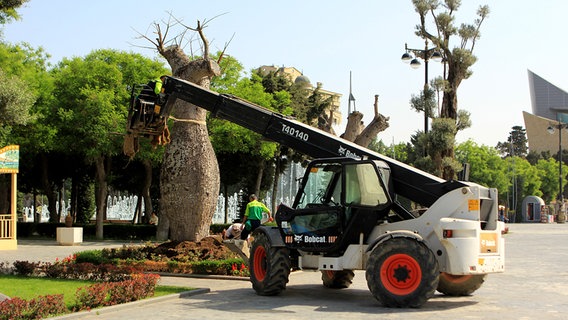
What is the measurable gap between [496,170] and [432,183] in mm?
81085

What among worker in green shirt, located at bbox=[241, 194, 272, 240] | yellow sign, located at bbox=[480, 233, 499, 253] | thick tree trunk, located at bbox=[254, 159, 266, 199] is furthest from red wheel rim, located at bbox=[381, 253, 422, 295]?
thick tree trunk, located at bbox=[254, 159, 266, 199]

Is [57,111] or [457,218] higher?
[57,111]

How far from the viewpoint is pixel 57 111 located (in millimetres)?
37438

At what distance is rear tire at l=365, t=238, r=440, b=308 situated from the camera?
11.7 meters

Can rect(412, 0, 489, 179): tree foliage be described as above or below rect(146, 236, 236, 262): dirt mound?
above

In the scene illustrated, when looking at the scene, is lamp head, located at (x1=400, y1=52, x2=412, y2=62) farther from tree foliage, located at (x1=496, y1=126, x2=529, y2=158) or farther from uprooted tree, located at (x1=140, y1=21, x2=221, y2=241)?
tree foliage, located at (x1=496, y1=126, x2=529, y2=158)

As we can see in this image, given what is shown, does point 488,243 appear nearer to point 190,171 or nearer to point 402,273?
point 402,273

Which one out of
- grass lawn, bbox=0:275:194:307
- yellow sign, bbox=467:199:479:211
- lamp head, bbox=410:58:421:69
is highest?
lamp head, bbox=410:58:421:69

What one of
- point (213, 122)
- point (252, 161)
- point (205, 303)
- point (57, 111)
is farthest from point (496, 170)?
point (205, 303)

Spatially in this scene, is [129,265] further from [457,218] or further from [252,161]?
[252,161]

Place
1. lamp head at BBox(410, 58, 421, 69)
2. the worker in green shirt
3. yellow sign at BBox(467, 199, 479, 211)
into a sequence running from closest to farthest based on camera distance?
yellow sign at BBox(467, 199, 479, 211), the worker in green shirt, lamp head at BBox(410, 58, 421, 69)

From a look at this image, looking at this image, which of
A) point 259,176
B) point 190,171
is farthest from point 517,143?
point 190,171

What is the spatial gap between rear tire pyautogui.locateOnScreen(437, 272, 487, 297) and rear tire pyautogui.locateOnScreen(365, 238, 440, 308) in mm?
1922

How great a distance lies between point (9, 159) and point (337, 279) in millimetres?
19213
